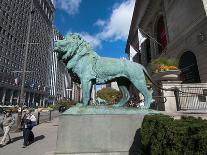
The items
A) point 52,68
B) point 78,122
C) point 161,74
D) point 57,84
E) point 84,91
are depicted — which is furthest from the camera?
point 57,84

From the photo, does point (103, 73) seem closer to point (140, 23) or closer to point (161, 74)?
point (161, 74)

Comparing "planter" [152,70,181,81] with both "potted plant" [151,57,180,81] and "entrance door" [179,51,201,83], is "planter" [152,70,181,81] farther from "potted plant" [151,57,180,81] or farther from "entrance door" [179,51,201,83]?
"entrance door" [179,51,201,83]

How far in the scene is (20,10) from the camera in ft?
257

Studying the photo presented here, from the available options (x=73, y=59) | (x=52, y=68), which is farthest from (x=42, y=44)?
(x=73, y=59)

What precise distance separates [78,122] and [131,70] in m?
2.27

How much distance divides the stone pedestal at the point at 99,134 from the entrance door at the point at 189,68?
12.1 metres

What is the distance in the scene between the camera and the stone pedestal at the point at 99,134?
17.4ft

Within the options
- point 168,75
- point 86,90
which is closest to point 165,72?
point 168,75

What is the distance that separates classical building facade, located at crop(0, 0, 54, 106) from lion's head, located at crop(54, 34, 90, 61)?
37447 mm

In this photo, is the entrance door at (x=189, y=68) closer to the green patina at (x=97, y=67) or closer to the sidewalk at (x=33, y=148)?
the green patina at (x=97, y=67)

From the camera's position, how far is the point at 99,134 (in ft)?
17.9

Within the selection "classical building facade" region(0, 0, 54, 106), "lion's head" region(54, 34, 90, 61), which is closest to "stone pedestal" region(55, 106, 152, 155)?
"lion's head" region(54, 34, 90, 61)

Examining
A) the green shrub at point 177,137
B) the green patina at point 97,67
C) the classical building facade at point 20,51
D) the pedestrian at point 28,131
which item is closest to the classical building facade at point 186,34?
the green patina at point 97,67

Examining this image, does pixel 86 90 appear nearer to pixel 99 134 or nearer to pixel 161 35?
pixel 99 134
